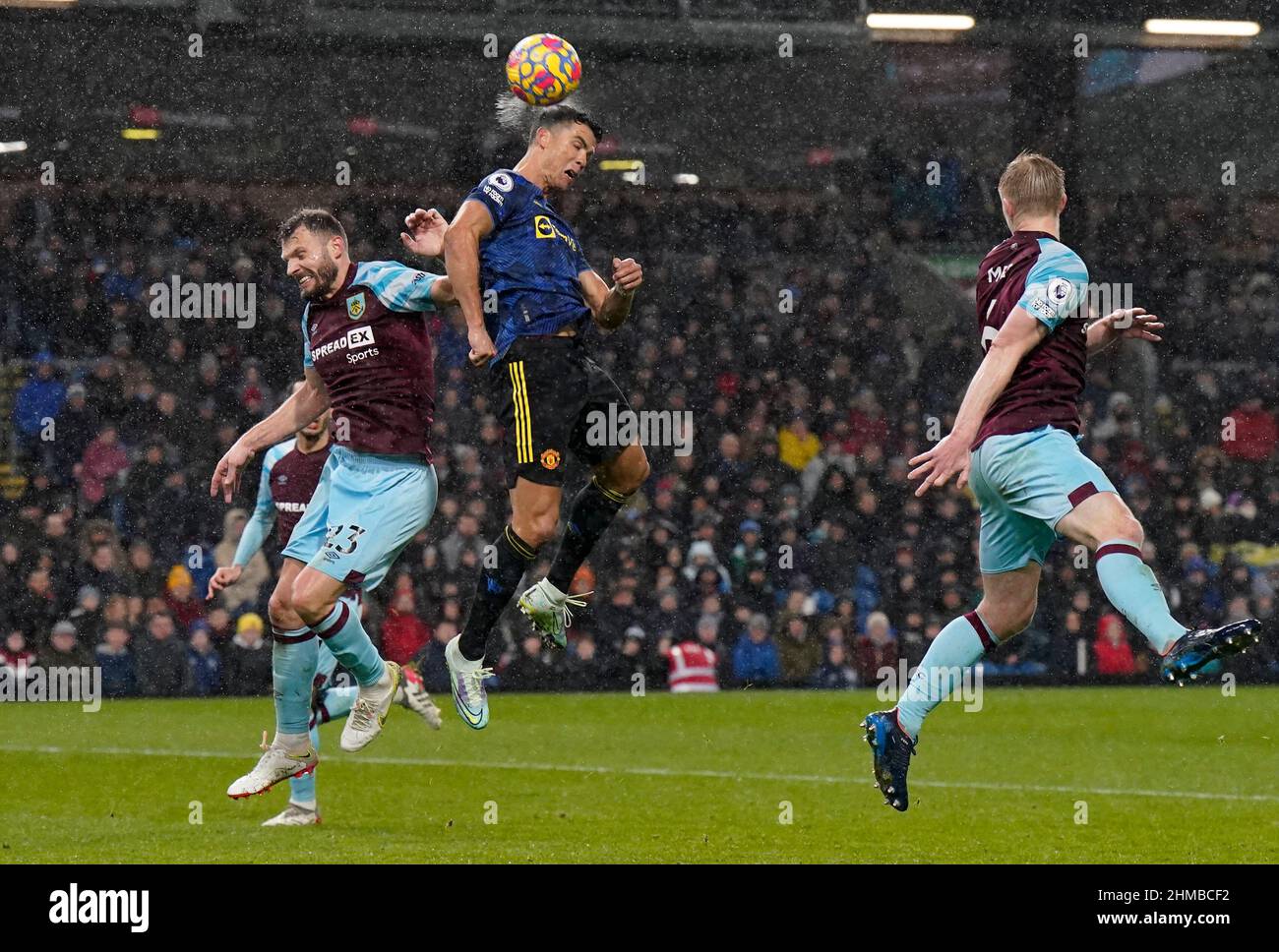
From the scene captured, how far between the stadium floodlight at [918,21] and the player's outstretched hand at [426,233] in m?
16.9

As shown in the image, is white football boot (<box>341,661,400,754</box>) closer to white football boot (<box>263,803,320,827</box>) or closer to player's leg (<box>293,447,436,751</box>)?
player's leg (<box>293,447,436,751</box>)

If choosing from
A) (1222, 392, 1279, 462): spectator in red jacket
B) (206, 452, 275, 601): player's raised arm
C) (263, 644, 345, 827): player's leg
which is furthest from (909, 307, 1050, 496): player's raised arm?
(1222, 392, 1279, 462): spectator in red jacket

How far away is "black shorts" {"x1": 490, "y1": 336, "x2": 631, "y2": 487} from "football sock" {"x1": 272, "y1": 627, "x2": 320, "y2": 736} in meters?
1.79

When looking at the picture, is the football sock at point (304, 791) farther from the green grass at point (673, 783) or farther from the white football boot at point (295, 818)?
the green grass at point (673, 783)

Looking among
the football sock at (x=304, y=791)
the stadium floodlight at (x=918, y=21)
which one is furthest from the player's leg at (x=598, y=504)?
the stadium floodlight at (x=918, y=21)

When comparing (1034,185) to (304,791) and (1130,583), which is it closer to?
(1130,583)

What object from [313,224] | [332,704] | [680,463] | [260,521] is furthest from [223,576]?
[680,463]

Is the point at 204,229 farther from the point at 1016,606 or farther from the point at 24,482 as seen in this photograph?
the point at 1016,606

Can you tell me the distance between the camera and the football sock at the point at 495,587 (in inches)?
311

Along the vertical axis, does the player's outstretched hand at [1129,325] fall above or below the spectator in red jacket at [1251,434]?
above

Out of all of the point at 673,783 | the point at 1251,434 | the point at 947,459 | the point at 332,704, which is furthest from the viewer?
the point at 1251,434

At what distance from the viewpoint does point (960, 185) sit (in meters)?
23.5

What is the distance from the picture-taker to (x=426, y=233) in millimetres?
8234

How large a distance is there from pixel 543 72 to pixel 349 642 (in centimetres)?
268
